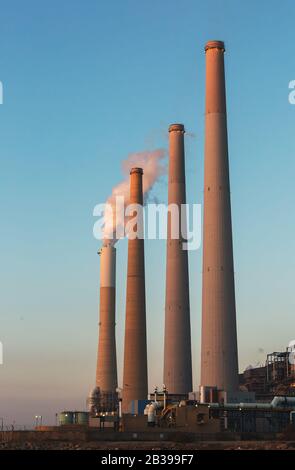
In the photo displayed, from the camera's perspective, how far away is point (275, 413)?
287 feet

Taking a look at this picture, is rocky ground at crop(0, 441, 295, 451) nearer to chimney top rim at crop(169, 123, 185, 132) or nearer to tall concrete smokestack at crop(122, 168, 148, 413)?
tall concrete smokestack at crop(122, 168, 148, 413)

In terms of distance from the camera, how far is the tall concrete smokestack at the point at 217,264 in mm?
90312

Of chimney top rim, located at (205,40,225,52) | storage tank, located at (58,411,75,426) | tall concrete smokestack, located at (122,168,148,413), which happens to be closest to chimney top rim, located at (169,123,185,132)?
tall concrete smokestack, located at (122,168,148,413)

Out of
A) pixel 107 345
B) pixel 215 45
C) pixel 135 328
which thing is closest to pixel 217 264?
pixel 135 328

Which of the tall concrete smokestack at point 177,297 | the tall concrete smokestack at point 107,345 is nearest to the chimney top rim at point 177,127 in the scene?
the tall concrete smokestack at point 177,297

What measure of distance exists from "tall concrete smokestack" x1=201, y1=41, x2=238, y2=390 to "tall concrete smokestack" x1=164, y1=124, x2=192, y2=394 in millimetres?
14276

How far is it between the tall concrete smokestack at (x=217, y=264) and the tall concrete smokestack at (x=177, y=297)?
46.8 feet

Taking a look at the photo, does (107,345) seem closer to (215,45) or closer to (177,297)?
(177,297)

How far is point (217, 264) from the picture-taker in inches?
3590

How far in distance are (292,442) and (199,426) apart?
8688 mm

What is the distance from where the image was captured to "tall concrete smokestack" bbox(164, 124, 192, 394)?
10594 cm

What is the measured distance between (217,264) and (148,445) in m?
25.5
